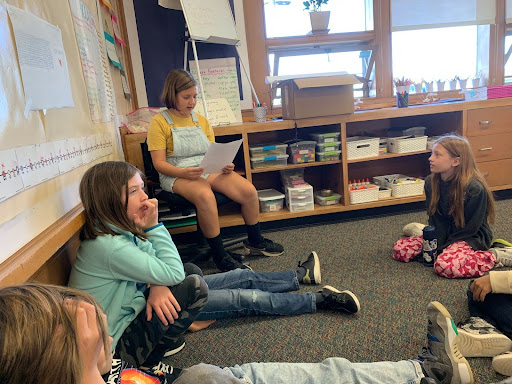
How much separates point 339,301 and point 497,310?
52 centimetres

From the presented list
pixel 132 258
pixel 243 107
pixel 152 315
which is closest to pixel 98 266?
pixel 132 258

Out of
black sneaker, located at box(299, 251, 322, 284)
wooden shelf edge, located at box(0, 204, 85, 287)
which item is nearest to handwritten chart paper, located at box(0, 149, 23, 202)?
wooden shelf edge, located at box(0, 204, 85, 287)

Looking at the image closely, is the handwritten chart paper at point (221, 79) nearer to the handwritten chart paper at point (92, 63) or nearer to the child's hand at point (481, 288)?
the handwritten chart paper at point (92, 63)

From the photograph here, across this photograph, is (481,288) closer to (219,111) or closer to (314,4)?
(219,111)

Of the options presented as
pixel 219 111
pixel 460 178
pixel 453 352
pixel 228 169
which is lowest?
pixel 453 352

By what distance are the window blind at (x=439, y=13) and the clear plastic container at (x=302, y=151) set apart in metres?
1.30

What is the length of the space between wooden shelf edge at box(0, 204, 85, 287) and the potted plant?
2430mm

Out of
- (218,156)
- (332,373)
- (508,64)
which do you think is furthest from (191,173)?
(508,64)

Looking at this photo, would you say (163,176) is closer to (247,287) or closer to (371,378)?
(247,287)

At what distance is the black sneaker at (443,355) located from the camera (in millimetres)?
1003

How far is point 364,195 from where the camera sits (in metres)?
2.66

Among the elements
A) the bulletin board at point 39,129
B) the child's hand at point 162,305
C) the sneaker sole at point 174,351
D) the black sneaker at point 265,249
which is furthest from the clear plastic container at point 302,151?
the child's hand at point 162,305

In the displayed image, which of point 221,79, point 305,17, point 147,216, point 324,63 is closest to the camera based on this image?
point 147,216

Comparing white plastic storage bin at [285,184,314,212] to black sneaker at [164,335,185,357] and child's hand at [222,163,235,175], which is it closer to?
child's hand at [222,163,235,175]
